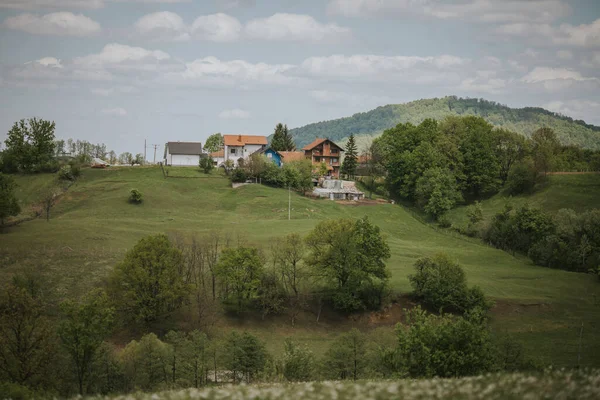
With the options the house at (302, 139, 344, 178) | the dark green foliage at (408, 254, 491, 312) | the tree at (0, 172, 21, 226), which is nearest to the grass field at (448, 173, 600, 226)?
the house at (302, 139, 344, 178)

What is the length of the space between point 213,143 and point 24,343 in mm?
136202

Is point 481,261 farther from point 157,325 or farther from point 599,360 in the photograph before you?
point 157,325

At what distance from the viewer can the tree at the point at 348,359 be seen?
40856mm

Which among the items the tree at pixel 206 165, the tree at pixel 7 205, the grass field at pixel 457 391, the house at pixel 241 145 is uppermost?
the house at pixel 241 145

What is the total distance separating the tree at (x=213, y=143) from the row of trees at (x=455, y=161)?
6197 centimetres

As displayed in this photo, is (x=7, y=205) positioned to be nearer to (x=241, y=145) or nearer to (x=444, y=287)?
(x=444, y=287)

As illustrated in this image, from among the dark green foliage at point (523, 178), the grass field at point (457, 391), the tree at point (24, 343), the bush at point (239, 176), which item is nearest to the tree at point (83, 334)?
the tree at point (24, 343)

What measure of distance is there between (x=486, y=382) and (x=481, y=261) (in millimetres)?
58711

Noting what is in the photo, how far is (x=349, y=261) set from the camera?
6100cm

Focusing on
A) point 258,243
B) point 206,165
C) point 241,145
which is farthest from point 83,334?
point 241,145

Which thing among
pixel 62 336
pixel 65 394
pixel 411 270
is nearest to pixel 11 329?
pixel 62 336

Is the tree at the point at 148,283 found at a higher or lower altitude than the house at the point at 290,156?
lower

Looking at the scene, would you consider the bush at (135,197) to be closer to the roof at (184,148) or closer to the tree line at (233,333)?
the tree line at (233,333)

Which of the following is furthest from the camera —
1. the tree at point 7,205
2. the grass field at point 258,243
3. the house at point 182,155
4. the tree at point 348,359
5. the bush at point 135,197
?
the house at point 182,155
